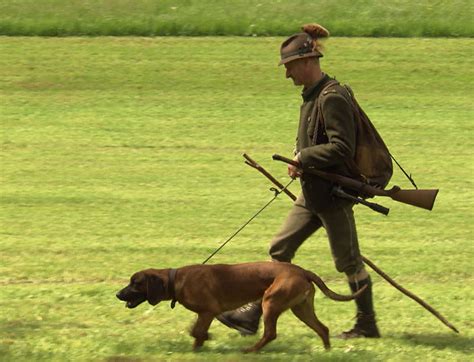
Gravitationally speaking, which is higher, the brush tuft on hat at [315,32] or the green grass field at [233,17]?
the brush tuft on hat at [315,32]

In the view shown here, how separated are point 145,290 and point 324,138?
1.43 meters

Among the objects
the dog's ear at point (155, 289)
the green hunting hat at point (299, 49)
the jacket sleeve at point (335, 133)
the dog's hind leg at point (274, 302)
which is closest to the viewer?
the dog's hind leg at point (274, 302)

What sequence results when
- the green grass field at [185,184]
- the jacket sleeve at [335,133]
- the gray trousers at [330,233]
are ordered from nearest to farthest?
the jacket sleeve at [335,133] < the gray trousers at [330,233] < the green grass field at [185,184]

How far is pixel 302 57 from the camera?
28.1 feet

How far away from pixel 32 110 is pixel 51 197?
4.33 meters

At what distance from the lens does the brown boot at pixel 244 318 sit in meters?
8.89

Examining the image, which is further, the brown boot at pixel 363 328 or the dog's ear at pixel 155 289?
the brown boot at pixel 363 328

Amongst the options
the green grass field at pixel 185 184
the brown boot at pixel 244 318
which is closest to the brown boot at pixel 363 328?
the green grass field at pixel 185 184

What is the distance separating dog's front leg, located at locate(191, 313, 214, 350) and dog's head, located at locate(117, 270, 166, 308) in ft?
0.88

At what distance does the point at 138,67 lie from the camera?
2008cm

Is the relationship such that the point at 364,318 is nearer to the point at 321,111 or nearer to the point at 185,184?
the point at 321,111

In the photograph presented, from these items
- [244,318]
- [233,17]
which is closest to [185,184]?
[244,318]

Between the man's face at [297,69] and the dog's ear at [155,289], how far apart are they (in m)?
1.49

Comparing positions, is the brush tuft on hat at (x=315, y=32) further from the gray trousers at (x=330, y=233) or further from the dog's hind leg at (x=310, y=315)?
the dog's hind leg at (x=310, y=315)
